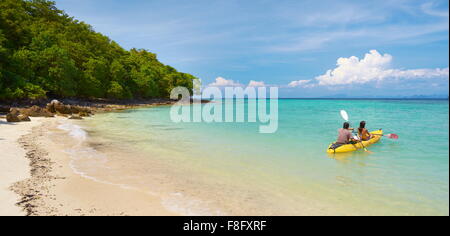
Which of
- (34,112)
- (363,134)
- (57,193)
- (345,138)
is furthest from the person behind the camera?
(34,112)

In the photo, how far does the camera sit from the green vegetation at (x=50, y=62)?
30.0 m

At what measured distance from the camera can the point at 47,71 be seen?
123ft

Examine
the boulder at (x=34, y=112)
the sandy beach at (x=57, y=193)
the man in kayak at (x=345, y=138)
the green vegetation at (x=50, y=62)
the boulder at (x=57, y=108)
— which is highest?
the green vegetation at (x=50, y=62)

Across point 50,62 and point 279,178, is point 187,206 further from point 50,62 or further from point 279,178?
point 50,62

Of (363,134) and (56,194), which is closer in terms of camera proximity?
(56,194)

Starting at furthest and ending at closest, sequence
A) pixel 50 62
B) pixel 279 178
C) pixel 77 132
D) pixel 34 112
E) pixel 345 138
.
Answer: pixel 50 62
pixel 34 112
pixel 77 132
pixel 345 138
pixel 279 178

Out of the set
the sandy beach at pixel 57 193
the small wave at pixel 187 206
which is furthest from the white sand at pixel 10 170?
the small wave at pixel 187 206

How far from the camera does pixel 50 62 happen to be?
38062 millimetres

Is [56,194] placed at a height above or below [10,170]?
below

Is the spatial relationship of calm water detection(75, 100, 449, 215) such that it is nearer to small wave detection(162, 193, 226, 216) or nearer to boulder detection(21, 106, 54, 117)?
small wave detection(162, 193, 226, 216)

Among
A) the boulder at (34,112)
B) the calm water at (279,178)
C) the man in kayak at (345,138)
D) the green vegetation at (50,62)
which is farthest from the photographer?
the green vegetation at (50,62)

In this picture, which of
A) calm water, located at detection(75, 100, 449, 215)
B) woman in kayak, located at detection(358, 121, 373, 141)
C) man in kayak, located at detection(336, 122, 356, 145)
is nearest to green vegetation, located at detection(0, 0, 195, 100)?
calm water, located at detection(75, 100, 449, 215)

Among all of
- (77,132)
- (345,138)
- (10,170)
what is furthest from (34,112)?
(345,138)

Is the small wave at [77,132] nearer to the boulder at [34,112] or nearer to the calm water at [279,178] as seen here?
the calm water at [279,178]
